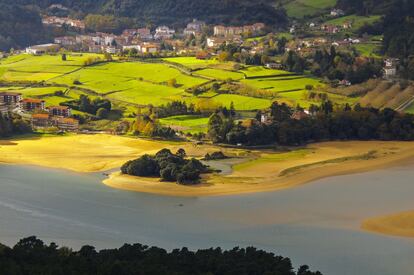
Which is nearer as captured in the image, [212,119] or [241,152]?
[241,152]

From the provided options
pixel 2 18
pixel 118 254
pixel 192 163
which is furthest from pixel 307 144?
pixel 2 18

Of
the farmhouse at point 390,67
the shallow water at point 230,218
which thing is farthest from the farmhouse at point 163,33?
the shallow water at point 230,218

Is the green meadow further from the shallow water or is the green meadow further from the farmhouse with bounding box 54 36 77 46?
the farmhouse with bounding box 54 36 77 46

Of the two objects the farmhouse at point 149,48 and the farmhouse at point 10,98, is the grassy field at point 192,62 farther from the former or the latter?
the farmhouse at point 10,98

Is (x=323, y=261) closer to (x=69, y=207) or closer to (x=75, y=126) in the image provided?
(x=69, y=207)

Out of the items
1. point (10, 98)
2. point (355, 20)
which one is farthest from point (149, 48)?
point (10, 98)

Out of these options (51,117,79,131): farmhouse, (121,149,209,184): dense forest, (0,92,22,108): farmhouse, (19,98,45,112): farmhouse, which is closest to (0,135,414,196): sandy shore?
(121,149,209,184): dense forest
